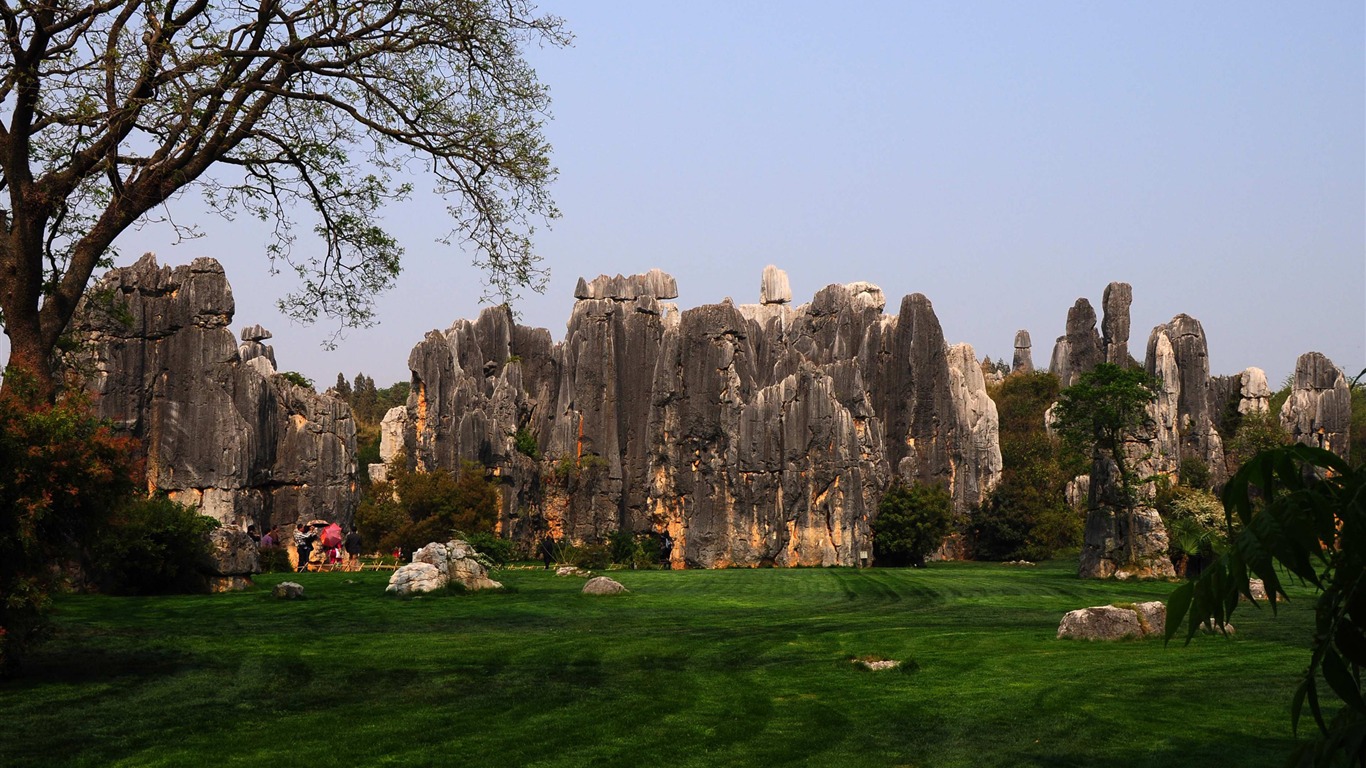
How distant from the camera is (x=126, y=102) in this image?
51.0ft

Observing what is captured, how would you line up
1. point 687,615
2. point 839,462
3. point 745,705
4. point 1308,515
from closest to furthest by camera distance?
point 1308,515 < point 745,705 < point 687,615 < point 839,462

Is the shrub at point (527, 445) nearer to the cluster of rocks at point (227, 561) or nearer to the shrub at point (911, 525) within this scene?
the shrub at point (911, 525)

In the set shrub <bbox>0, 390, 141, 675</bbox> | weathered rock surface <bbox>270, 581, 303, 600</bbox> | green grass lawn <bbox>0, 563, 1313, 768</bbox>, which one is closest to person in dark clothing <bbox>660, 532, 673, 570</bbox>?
weathered rock surface <bbox>270, 581, 303, 600</bbox>

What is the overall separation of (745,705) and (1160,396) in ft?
279

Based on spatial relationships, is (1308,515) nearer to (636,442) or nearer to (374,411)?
(636,442)

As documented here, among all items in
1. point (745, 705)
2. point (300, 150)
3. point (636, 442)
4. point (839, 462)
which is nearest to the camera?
point (745, 705)

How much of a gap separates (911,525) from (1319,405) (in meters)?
44.4

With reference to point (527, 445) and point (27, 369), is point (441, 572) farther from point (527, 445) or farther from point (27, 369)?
point (527, 445)

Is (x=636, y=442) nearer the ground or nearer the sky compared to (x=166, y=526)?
nearer the sky

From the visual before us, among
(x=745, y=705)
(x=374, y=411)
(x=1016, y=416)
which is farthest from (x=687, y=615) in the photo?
(x=374, y=411)

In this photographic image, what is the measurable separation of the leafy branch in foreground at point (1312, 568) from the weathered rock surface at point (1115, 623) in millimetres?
17746

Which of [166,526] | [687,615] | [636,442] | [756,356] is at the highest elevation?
[756,356]

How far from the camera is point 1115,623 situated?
20516 mm

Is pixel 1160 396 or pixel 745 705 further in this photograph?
pixel 1160 396
